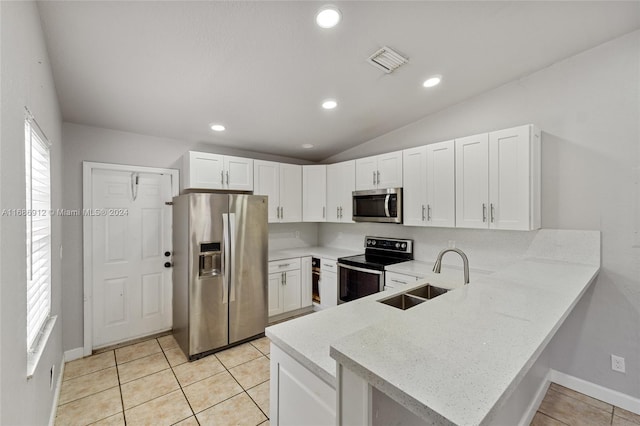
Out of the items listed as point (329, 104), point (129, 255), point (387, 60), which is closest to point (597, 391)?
point (387, 60)

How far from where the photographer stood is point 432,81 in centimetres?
257

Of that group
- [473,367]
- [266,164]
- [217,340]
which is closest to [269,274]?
[217,340]

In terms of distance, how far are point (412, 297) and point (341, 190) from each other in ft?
7.30

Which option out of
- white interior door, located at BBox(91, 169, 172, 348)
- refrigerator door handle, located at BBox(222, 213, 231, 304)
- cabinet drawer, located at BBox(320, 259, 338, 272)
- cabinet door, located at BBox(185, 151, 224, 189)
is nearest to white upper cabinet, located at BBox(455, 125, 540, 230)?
cabinet drawer, located at BBox(320, 259, 338, 272)

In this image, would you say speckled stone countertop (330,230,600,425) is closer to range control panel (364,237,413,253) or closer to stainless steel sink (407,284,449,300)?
stainless steel sink (407,284,449,300)

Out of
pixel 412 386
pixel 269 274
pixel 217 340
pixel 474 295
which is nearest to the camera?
pixel 412 386

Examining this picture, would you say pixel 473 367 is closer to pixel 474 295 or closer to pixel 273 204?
pixel 474 295

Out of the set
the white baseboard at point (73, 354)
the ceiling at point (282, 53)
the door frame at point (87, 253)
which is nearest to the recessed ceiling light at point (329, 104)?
the ceiling at point (282, 53)

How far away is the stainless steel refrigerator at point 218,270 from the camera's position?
2.83 metres

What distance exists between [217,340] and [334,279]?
153 cm

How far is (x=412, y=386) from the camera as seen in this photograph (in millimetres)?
686

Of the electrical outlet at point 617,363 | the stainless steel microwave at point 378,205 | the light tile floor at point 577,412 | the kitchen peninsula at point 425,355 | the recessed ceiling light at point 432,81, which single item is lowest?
the light tile floor at point 577,412

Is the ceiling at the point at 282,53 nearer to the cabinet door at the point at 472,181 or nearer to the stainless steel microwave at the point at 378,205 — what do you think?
the cabinet door at the point at 472,181

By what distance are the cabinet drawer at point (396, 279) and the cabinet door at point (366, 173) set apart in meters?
1.13
